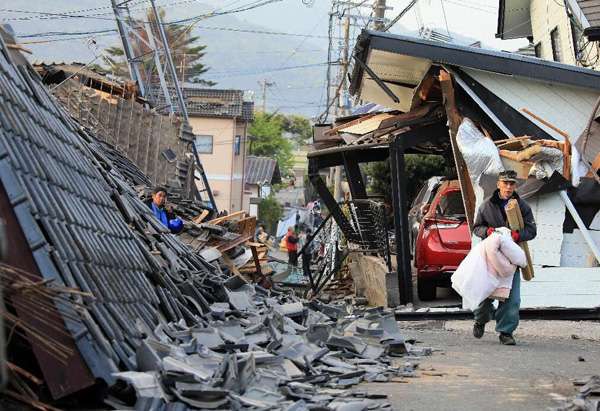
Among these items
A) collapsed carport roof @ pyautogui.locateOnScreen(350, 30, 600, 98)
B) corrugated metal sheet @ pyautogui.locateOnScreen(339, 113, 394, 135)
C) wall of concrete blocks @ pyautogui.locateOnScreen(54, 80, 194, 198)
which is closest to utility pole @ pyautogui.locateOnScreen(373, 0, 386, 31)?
wall of concrete blocks @ pyautogui.locateOnScreen(54, 80, 194, 198)

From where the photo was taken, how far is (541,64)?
51.4 feet

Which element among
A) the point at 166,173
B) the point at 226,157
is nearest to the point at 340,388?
the point at 166,173

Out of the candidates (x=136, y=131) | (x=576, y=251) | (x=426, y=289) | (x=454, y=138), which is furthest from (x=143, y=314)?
(x=136, y=131)

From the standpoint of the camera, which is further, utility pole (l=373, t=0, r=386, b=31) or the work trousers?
utility pole (l=373, t=0, r=386, b=31)

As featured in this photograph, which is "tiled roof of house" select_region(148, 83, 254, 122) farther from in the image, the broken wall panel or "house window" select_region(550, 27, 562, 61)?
the broken wall panel

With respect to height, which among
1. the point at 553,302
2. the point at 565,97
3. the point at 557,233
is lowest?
the point at 553,302

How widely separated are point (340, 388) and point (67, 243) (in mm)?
2380

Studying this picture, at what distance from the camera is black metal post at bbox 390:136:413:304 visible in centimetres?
1703

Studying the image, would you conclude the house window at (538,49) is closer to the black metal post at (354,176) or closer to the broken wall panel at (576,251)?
the black metal post at (354,176)

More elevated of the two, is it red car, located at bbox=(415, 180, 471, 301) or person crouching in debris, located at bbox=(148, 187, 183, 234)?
person crouching in debris, located at bbox=(148, 187, 183, 234)

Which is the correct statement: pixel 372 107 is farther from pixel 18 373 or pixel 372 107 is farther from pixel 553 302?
pixel 18 373

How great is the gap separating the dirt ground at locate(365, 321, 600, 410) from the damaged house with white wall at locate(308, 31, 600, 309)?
122 centimetres

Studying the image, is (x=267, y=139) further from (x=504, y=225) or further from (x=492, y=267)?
(x=492, y=267)

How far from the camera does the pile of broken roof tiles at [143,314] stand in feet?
21.8
